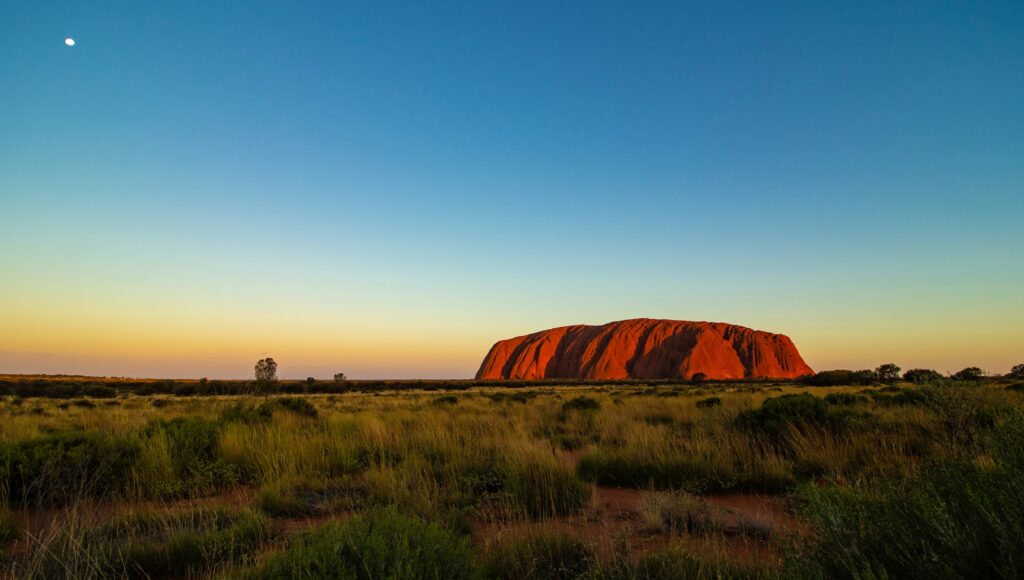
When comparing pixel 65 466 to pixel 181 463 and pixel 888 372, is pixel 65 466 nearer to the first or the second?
pixel 181 463

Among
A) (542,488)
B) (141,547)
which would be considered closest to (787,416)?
(542,488)

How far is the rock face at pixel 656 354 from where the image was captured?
271ft

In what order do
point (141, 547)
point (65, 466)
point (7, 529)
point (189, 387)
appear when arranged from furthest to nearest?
1. point (189, 387)
2. point (65, 466)
3. point (7, 529)
4. point (141, 547)

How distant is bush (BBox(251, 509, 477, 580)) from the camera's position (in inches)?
97.6

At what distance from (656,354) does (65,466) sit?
86.5 metres

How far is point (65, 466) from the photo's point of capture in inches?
235

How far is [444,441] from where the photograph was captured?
8414 millimetres

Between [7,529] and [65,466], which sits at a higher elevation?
[65,466]

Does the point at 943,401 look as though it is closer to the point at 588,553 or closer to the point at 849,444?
the point at 849,444

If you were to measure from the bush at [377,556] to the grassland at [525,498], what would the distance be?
2 cm

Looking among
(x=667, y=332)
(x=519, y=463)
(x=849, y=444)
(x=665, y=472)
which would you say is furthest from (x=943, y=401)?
(x=667, y=332)

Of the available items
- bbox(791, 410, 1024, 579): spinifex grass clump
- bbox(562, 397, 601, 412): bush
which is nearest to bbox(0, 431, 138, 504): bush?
bbox(791, 410, 1024, 579): spinifex grass clump

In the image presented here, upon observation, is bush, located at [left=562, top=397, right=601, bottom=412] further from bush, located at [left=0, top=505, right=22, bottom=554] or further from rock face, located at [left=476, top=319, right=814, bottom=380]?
rock face, located at [left=476, top=319, right=814, bottom=380]

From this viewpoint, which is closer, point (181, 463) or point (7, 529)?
point (7, 529)
